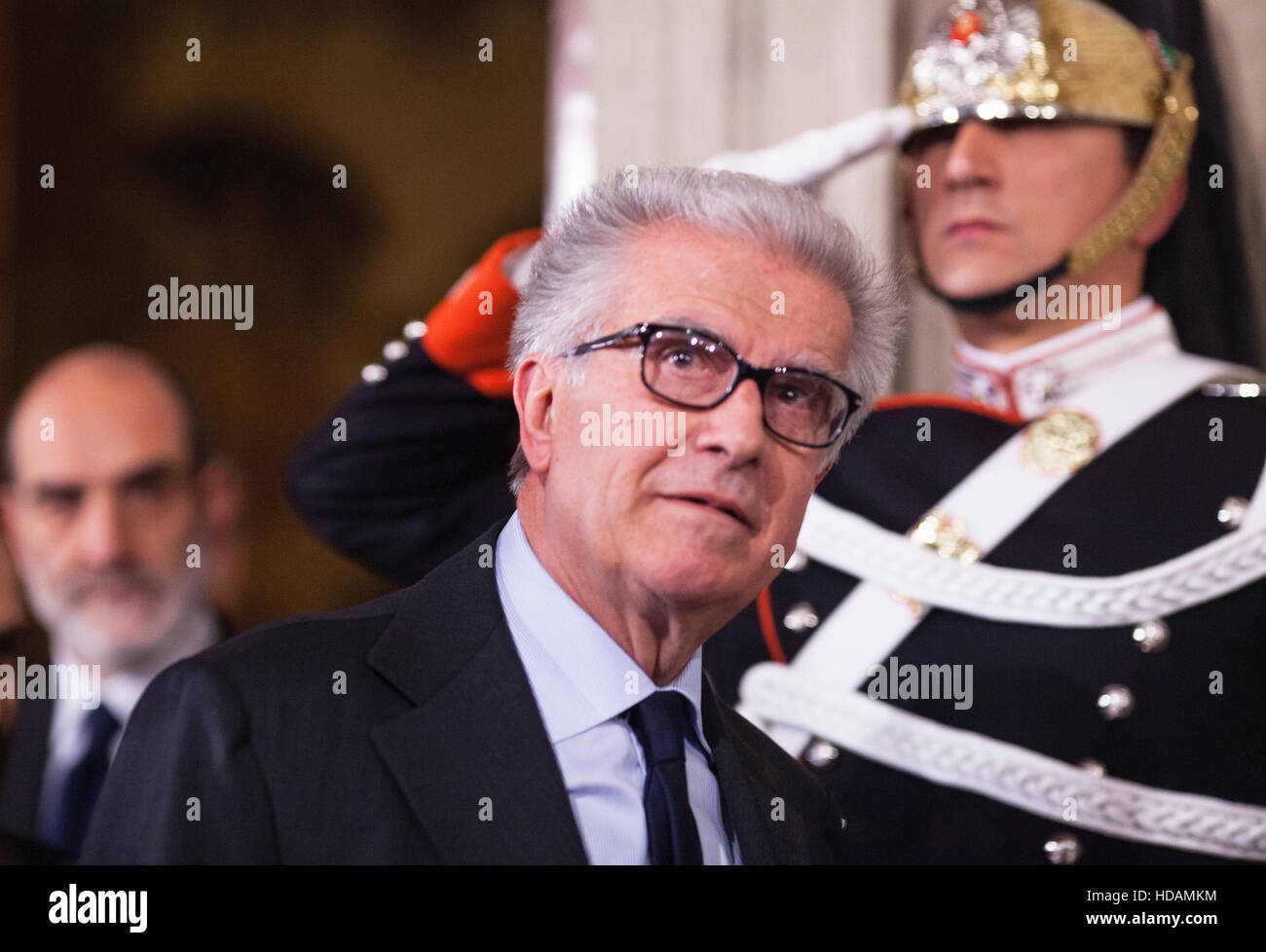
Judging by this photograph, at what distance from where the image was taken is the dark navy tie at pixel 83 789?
5.58ft

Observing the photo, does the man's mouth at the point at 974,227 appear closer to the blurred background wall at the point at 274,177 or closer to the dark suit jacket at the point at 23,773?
the blurred background wall at the point at 274,177

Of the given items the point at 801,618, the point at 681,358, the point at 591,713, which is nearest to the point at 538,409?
the point at 681,358

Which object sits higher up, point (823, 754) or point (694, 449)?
point (694, 449)

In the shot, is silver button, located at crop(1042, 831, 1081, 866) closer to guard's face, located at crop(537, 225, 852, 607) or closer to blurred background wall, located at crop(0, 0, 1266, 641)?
guard's face, located at crop(537, 225, 852, 607)

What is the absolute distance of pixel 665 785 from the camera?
1.02 meters

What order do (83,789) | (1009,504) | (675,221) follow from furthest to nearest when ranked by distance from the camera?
1. (83,789)
2. (1009,504)
3. (675,221)

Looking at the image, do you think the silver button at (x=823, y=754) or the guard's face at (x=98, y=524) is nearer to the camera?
the silver button at (x=823, y=754)

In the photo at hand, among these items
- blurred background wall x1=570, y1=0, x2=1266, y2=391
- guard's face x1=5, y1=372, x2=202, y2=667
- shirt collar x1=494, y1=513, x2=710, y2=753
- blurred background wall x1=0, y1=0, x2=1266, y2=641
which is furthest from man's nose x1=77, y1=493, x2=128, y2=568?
shirt collar x1=494, y1=513, x2=710, y2=753

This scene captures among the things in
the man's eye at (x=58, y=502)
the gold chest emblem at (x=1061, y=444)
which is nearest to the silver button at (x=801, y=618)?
the gold chest emblem at (x=1061, y=444)

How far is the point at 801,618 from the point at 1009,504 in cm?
26

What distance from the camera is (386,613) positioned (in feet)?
3.43

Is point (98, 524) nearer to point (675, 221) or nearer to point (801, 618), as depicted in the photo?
point (801, 618)

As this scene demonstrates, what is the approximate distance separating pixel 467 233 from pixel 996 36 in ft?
2.57

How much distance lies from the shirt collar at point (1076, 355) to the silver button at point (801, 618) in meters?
0.34
